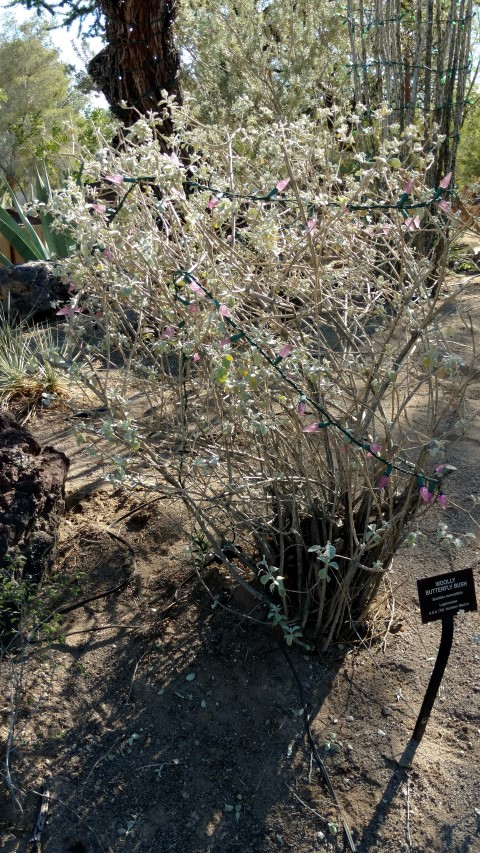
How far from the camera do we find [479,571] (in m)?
3.53

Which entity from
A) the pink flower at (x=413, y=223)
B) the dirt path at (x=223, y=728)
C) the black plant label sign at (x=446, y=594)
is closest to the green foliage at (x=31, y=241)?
the dirt path at (x=223, y=728)

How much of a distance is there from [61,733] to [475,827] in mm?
1366

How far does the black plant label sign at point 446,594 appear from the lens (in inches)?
104

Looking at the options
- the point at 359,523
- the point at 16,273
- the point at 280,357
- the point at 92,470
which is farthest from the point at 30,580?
the point at 16,273

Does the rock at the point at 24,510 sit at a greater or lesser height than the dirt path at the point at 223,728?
greater

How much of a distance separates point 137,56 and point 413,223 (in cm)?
435

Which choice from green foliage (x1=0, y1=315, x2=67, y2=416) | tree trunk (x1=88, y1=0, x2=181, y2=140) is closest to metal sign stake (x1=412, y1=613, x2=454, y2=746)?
green foliage (x1=0, y1=315, x2=67, y2=416)

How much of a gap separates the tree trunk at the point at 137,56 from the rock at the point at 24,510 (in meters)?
3.52

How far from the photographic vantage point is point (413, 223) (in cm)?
266

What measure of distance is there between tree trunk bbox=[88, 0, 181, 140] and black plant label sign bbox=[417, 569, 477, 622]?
15.1 feet

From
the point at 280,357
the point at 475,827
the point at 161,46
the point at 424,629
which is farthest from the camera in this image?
the point at 161,46

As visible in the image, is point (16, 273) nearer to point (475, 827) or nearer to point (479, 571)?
point (479, 571)

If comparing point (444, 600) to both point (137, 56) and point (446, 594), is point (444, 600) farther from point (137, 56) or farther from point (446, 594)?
point (137, 56)

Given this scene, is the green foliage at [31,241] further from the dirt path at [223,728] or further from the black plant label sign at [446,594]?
the black plant label sign at [446,594]
